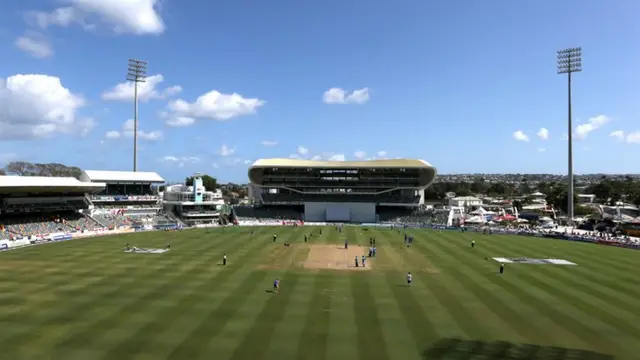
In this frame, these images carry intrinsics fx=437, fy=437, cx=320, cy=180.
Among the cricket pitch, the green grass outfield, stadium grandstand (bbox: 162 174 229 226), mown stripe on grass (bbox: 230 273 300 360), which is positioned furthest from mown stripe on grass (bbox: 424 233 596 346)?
stadium grandstand (bbox: 162 174 229 226)

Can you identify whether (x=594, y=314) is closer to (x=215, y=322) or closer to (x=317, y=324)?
(x=317, y=324)

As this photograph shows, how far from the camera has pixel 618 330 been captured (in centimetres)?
2069

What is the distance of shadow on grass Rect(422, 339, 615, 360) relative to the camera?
56.2 ft

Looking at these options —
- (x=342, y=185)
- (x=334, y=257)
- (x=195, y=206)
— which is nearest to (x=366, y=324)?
(x=334, y=257)

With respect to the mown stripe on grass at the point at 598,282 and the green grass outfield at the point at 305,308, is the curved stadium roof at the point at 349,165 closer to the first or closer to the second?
the green grass outfield at the point at 305,308

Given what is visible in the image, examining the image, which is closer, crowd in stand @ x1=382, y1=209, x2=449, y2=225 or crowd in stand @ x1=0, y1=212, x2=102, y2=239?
crowd in stand @ x1=0, y1=212, x2=102, y2=239

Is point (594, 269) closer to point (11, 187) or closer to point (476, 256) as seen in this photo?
point (476, 256)

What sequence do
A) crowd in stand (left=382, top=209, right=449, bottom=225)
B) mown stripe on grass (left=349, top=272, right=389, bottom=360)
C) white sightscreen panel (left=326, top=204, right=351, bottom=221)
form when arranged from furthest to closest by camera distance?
white sightscreen panel (left=326, top=204, right=351, bottom=221) < crowd in stand (left=382, top=209, right=449, bottom=225) < mown stripe on grass (left=349, top=272, right=389, bottom=360)

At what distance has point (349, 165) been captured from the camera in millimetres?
90750

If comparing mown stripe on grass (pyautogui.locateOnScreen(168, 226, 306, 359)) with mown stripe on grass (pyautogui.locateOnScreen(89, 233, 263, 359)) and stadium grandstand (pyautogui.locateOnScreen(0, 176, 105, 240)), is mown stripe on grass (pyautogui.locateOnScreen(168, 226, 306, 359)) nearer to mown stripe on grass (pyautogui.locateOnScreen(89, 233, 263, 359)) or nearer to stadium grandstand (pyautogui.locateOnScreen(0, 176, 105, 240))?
mown stripe on grass (pyautogui.locateOnScreen(89, 233, 263, 359))

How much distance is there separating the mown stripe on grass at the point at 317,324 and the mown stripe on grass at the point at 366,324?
57.3 inches

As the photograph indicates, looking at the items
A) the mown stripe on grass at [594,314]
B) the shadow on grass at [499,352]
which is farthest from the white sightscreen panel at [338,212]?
the shadow on grass at [499,352]

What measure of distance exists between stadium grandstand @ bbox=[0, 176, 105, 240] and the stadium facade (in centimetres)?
3270

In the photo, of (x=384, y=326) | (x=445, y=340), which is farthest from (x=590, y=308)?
(x=384, y=326)
